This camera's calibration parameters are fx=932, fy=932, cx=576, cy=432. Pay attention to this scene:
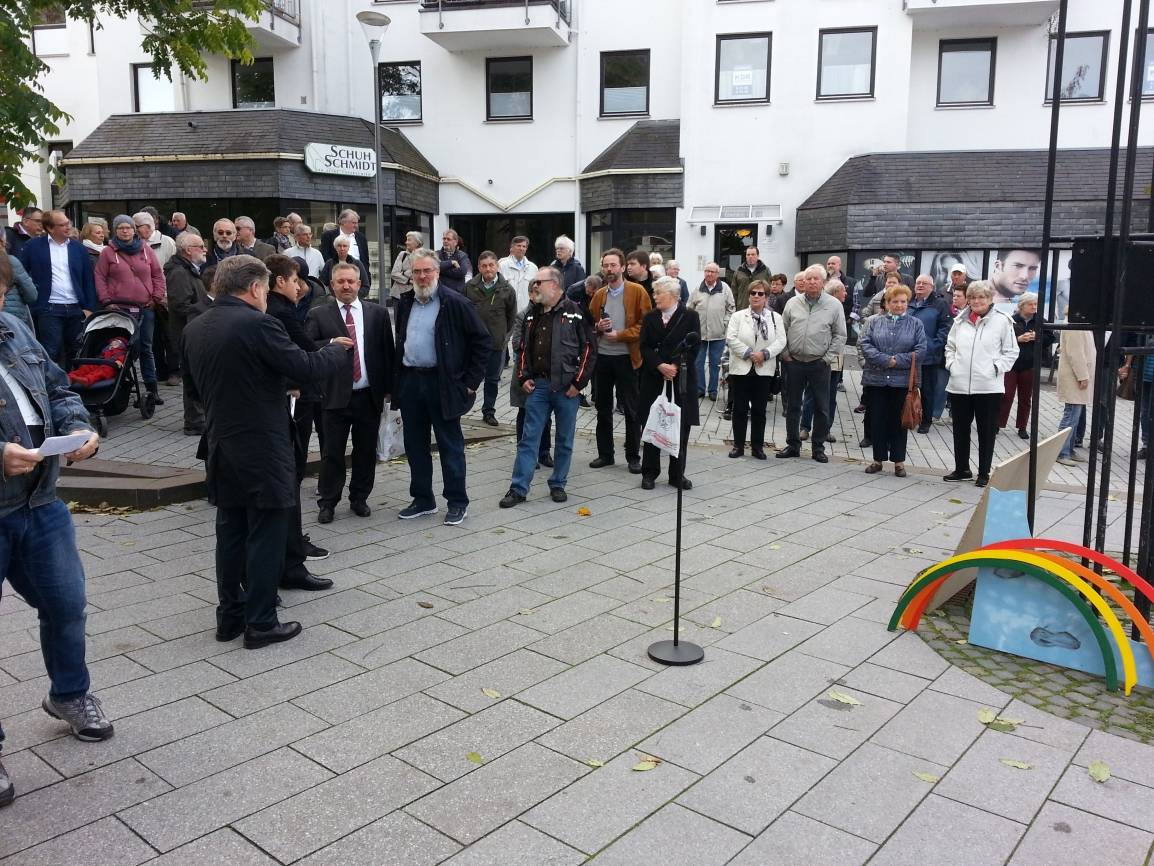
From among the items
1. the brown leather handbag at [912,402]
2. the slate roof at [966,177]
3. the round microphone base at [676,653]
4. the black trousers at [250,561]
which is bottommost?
the round microphone base at [676,653]

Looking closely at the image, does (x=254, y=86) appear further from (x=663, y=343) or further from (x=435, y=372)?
(x=435, y=372)

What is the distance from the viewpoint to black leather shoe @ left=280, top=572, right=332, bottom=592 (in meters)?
5.54

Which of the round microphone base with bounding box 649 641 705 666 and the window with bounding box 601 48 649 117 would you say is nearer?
the round microphone base with bounding box 649 641 705 666

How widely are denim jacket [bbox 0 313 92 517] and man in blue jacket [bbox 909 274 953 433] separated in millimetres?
9442

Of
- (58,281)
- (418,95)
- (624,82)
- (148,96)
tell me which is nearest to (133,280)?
(58,281)

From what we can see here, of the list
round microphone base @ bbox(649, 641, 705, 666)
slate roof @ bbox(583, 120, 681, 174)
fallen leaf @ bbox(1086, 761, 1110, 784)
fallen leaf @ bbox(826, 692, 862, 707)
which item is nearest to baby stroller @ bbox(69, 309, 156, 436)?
round microphone base @ bbox(649, 641, 705, 666)

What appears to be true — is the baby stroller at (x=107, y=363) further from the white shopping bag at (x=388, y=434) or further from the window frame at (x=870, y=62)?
the window frame at (x=870, y=62)

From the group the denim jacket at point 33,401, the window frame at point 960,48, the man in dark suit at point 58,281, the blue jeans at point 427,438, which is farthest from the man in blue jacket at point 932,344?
the window frame at point 960,48

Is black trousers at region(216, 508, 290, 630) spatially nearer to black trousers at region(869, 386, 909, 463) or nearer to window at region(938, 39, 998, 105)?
black trousers at region(869, 386, 909, 463)

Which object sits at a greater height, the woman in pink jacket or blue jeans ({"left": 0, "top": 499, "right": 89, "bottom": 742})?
the woman in pink jacket

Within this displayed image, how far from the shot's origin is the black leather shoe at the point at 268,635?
15.3 feet

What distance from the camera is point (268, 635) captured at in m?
4.69

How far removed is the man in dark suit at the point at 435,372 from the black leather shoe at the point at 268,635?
2.31 meters

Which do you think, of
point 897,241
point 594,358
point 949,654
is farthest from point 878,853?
point 897,241
